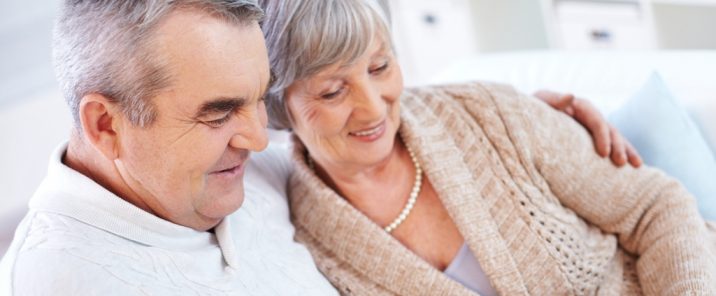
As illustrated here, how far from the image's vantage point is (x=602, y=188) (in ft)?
5.54

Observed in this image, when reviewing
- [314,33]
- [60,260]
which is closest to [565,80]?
[314,33]

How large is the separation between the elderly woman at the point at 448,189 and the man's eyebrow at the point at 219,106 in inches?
11.5

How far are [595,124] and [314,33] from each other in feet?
2.22

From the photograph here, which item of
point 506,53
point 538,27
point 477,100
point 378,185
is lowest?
point 538,27

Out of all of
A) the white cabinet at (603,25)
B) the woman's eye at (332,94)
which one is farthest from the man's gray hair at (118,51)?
the white cabinet at (603,25)

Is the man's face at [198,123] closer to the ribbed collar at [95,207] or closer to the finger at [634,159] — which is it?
the ribbed collar at [95,207]

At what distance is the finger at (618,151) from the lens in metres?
1.72

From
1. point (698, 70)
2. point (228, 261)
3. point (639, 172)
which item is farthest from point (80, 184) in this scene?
point (698, 70)

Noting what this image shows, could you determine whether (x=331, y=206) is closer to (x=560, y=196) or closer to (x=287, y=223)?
(x=287, y=223)

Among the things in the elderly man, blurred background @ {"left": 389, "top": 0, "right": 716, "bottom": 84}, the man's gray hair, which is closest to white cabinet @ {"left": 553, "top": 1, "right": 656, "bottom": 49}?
blurred background @ {"left": 389, "top": 0, "right": 716, "bottom": 84}

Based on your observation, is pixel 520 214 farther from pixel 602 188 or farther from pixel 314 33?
pixel 314 33

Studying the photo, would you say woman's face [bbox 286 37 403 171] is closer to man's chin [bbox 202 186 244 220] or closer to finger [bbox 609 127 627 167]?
man's chin [bbox 202 186 244 220]

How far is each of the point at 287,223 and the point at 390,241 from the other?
0.74 ft

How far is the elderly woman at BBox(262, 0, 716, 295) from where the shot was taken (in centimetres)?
155
